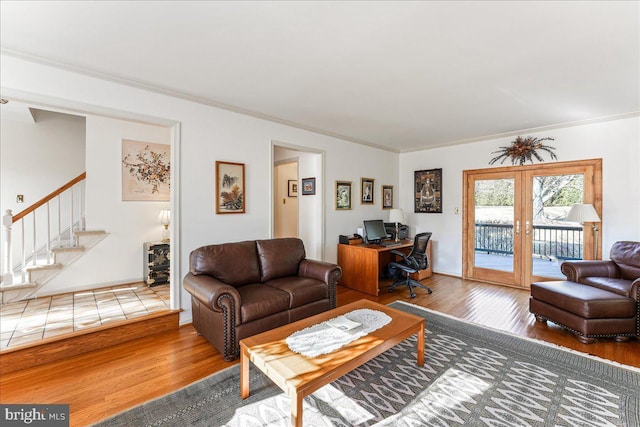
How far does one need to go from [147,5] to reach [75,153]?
4093mm

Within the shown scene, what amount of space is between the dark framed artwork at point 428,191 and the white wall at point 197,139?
2199 mm

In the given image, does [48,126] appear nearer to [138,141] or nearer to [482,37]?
[138,141]

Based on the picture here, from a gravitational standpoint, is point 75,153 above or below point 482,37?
below

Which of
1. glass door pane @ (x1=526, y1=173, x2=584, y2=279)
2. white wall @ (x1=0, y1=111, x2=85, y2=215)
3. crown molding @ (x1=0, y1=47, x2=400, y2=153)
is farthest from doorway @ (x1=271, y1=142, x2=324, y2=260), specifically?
glass door pane @ (x1=526, y1=173, x2=584, y2=279)

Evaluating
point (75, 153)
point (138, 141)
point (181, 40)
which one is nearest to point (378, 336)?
point (181, 40)

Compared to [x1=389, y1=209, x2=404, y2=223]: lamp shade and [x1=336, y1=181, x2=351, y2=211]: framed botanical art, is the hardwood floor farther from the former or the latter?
[x1=336, y1=181, x2=351, y2=211]: framed botanical art

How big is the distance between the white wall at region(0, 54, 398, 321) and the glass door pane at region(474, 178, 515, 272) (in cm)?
279

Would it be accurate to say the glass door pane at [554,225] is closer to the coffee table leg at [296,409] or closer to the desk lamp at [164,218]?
the coffee table leg at [296,409]

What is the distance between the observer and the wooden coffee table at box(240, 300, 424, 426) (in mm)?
1513

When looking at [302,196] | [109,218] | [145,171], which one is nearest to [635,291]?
[302,196]

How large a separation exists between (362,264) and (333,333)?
251 cm

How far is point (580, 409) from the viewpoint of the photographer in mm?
1830

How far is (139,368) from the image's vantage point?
91.5 inches

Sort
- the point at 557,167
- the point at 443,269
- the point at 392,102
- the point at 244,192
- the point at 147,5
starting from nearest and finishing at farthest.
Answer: the point at 147,5 → the point at 392,102 → the point at 244,192 → the point at 557,167 → the point at 443,269
